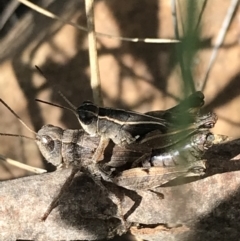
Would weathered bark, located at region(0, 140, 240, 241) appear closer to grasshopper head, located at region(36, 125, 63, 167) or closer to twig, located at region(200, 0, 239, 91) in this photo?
grasshopper head, located at region(36, 125, 63, 167)

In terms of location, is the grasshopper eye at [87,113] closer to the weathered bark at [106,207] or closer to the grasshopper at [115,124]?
the grasshopper at [115,124]

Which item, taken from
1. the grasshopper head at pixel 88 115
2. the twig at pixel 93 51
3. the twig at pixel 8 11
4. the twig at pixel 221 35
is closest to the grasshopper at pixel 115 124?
the grasshopper head at pixel 88 115

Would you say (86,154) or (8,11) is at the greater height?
(8,11)

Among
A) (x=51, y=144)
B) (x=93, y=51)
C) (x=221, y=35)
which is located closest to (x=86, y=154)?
(x=51, y=144)

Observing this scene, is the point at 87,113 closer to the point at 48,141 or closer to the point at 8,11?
the point at 48,141

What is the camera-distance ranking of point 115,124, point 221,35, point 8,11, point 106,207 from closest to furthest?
point 106,207
point 115,124
point 221,35
point 8,11

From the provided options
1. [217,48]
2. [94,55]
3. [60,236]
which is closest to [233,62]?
[217,48]
